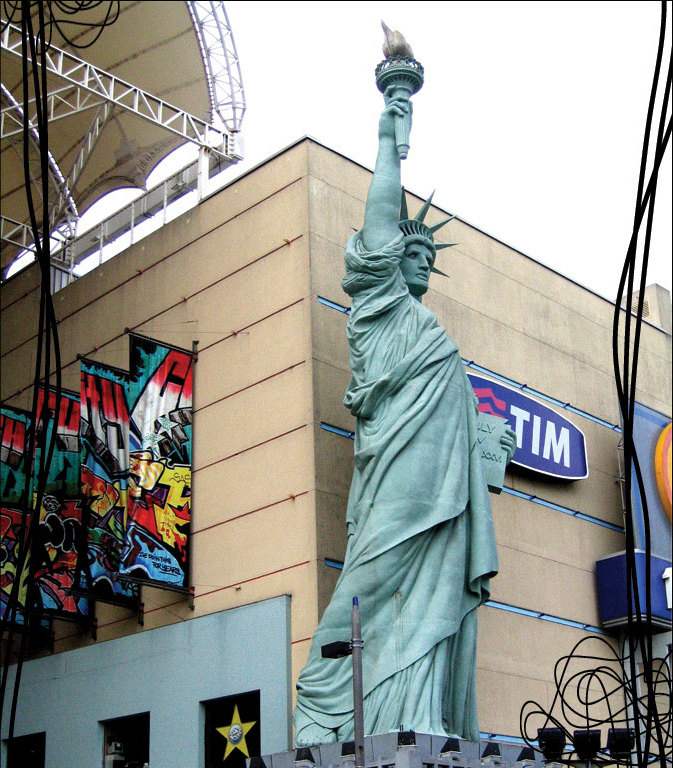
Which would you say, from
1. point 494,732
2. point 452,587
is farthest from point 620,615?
point 452,587

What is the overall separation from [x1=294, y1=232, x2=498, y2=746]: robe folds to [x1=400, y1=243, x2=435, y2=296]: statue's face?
2.34ft

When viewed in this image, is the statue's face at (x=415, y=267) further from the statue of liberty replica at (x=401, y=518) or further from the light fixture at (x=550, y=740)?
the light fixture at (x=550, y=740)

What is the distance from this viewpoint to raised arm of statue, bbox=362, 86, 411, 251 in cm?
1398

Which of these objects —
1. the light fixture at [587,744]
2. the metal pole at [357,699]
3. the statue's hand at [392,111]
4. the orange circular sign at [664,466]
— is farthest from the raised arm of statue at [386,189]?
the orange circular sign at [664,466]

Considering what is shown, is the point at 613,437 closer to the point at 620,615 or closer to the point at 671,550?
the point at 671,550

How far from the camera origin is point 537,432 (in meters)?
18.9

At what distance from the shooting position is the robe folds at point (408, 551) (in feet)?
40.9

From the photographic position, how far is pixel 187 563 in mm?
16141

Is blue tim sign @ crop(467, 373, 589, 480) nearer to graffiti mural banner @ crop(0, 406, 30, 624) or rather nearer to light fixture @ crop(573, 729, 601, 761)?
graffiti mural banner @ crop(0, 406, 30, 624)

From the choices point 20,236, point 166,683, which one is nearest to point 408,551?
point 166,683

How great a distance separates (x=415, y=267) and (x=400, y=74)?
7.44 ft

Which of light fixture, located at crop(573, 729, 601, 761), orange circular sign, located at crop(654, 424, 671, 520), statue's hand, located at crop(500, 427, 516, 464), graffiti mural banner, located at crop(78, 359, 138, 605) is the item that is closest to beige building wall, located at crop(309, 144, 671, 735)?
orange circular sign, located at crop(654, 424, 671, 520)

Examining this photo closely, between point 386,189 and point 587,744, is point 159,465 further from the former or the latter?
point 587,744

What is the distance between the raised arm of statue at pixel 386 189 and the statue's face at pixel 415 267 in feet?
1.78
